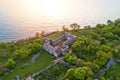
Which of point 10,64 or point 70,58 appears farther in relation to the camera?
point 10,64

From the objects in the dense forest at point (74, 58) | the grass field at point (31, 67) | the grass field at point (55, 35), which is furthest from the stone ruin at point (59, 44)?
the grass field at point (55, 35)

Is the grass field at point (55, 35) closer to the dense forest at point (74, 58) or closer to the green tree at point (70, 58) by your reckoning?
the dense forest at point (74, 58)

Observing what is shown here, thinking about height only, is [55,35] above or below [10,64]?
above

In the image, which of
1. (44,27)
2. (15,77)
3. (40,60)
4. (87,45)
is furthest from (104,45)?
(44,27)

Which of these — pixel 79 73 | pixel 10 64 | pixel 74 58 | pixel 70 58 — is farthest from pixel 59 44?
pixel 79 73

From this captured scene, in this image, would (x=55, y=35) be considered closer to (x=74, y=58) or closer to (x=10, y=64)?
(x=74, y=58)

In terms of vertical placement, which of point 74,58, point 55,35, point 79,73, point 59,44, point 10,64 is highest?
point 55,35
